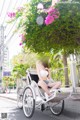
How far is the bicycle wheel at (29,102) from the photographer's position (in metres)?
5.76

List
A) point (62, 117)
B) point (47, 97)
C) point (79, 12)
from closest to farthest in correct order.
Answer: point (79, 12) < point (47, 97) < point (62, 117)

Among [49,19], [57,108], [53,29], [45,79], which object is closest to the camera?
[49,19]

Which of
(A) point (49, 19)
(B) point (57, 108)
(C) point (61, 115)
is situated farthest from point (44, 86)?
(A) point (49, 19)

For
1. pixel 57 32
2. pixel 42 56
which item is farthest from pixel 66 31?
pixel 42 56

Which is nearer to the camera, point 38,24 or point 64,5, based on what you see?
point 64,5

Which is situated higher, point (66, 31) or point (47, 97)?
point (66, 31)

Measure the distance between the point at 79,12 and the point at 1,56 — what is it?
89.0ft

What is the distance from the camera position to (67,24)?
471 cm

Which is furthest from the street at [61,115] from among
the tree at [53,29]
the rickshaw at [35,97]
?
the tree at [53,29]

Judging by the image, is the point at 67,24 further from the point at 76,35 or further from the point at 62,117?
the point at 62,117

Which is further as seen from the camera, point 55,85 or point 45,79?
point 45,79

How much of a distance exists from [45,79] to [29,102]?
0.63 m

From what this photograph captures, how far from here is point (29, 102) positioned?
19.6 feet

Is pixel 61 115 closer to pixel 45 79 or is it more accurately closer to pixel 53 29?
pixel 45 79
